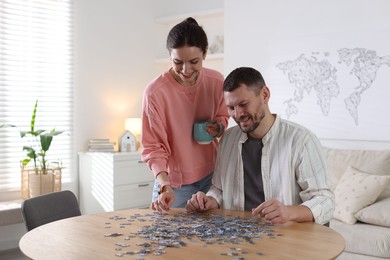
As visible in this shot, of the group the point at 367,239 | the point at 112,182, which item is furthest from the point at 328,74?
the point at 112,182

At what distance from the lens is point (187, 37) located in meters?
2.34

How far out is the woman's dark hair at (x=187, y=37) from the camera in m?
2.34

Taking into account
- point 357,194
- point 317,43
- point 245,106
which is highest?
point 317,43

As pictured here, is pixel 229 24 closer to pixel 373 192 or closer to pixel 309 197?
pixel 373 192

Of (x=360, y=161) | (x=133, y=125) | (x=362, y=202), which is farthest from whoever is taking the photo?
(x=133, y=125)

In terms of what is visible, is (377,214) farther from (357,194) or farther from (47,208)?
(47,208)

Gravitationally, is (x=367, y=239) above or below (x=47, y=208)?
below

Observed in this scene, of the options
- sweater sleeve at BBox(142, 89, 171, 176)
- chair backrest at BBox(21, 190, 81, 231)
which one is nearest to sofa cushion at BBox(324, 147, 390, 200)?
sweater sleeve at BBox(142, 89, 171, 176)

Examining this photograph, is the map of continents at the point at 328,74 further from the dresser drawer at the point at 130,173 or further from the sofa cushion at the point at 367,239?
the dresser drawer at the point at 130,173

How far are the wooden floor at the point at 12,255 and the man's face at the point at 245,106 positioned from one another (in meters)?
3.19

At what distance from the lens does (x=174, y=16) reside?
628 cm

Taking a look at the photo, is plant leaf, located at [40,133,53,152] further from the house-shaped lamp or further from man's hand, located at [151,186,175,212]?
man's hand, located at [151,186,175,212]

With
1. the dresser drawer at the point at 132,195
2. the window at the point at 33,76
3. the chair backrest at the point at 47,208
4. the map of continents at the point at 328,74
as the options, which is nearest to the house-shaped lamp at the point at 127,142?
the dresser drawer at the point at 132,195

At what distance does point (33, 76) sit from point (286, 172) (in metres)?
3.67
